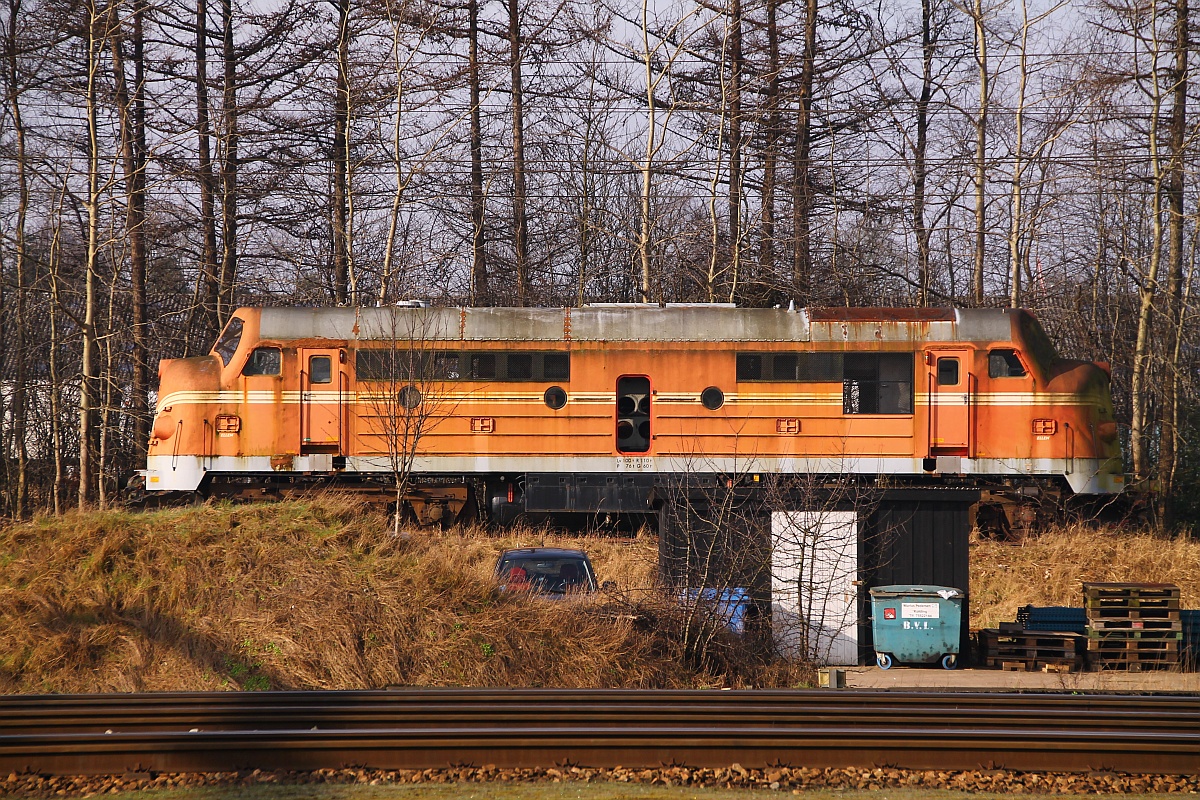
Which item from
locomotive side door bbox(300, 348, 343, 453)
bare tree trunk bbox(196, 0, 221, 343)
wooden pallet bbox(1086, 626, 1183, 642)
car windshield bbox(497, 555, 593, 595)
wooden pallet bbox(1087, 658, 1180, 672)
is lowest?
wooden pallet bbox(1087, 658, 1180, 672)

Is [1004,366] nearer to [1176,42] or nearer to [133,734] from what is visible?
[1176,42]

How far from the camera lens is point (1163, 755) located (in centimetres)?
866

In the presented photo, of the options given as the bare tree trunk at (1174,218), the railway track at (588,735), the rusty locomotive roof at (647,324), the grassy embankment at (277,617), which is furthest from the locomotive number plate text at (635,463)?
the bare tree trunk at (1174,218)

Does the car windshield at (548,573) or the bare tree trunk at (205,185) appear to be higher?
the bare tree trunk at (205,185)

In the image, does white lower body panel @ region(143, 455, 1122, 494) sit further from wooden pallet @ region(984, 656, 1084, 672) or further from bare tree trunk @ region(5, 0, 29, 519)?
bare tree trunk @ region(5, 0, 29, 519)

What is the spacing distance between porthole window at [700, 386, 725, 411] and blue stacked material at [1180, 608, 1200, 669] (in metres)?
7.80

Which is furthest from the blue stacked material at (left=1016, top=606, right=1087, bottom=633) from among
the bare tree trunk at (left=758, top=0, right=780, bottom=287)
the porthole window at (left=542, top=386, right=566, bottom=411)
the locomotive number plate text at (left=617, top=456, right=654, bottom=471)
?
the bare tree trunk at (left=758, top=0, right=780, bottom=287)

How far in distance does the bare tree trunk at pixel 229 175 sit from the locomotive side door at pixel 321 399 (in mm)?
9760

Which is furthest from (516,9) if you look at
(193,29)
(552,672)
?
(552,672)

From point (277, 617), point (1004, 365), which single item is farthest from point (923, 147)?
point (277, 617)

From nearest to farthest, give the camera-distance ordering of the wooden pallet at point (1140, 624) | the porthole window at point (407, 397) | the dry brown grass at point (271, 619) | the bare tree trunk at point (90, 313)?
the dry brown grass at point (271, 619) < the wooden pallet at point (1140, 624) < the porthole window at point (407, 397) < the bare tree trunk at point (90, 313)

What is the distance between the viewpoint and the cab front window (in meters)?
19.2

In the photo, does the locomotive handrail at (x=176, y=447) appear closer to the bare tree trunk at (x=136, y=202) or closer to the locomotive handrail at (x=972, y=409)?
the bare tree trunk at (x=136, y=202)

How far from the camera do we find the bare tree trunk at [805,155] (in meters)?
30.0
